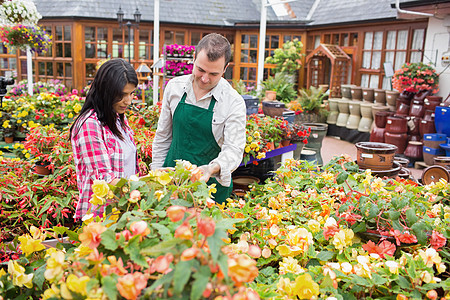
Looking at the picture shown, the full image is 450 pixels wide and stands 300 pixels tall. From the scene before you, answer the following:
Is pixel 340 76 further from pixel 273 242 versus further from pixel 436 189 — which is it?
pixel 273 242

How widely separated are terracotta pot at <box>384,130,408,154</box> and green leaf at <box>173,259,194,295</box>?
25.7 ft

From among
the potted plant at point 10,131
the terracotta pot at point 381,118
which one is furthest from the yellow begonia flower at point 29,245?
the terracotta pot at point 381,118

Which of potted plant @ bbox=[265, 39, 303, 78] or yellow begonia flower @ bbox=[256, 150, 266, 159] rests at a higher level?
potted plant @ bbox=[265, 39, 303, 78]

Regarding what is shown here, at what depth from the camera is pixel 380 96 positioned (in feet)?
31.6

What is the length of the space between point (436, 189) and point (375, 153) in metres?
1.36

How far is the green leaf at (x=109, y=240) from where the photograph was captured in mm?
996

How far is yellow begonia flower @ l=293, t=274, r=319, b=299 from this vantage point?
120 centimetres

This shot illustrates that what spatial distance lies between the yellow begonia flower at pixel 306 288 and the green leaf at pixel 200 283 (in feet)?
1.45

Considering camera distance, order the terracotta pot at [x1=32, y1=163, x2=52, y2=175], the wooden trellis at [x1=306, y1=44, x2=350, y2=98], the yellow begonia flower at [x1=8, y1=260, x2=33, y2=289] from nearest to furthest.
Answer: the yellow begonia flower at [x1=8, y1=260, x2=33, y2=289]
the terracotta pot at [x1=32, y1=163, x2=52, y2=175]
the wooden trellis at [x1=306, y1=44, x2=350, y2=98]

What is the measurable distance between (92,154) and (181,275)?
1162 millimetres

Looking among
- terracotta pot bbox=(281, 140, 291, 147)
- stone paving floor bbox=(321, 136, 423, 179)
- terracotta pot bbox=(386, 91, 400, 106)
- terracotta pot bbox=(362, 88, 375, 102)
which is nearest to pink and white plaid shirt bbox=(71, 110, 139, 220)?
terracotta pot bbox=(281, 140, 291, 147)

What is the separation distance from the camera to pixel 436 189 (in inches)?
86.3

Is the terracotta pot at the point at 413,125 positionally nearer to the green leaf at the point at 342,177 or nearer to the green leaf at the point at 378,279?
the green leaf at the point at 342,177

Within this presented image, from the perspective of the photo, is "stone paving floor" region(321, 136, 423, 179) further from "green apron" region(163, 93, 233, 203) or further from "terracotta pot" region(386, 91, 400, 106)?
"green apron" region(163, 93, 233, 203)
